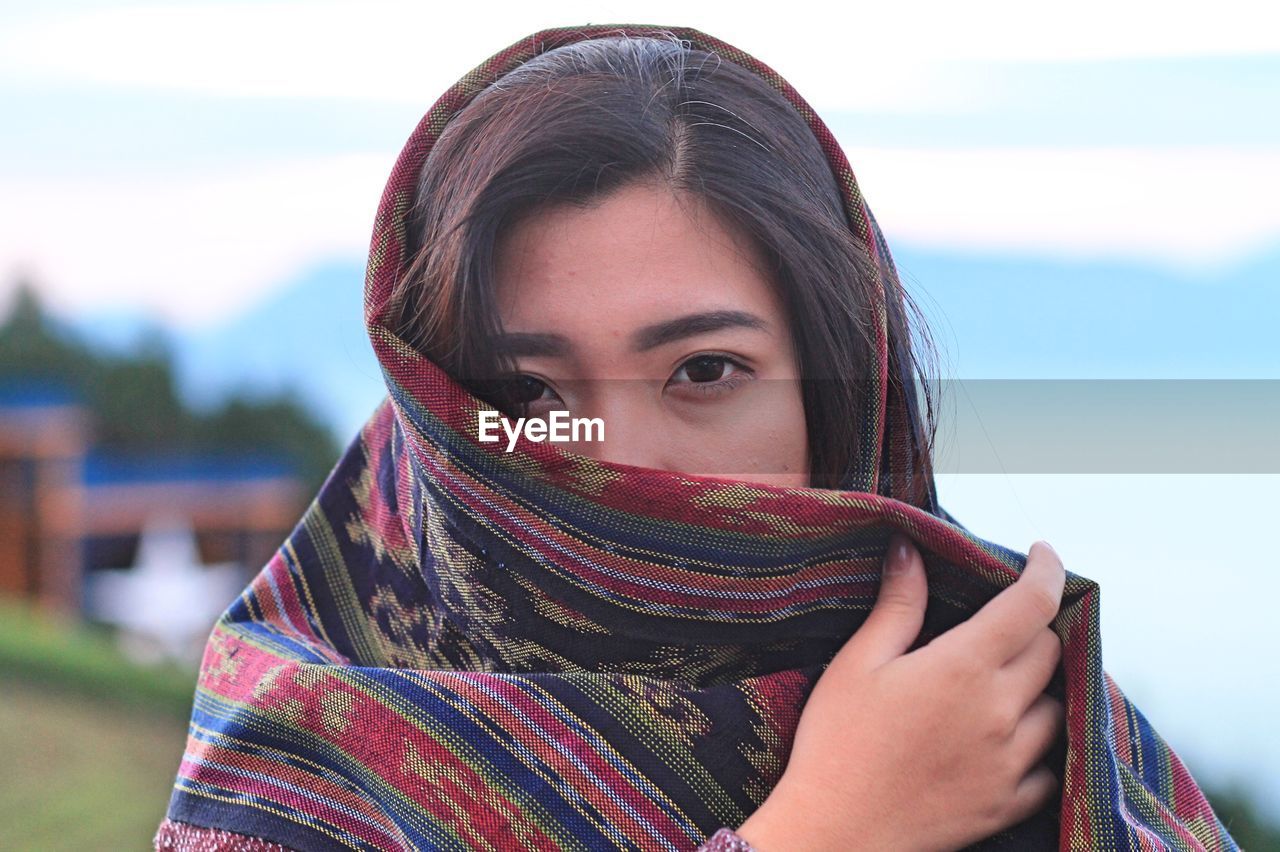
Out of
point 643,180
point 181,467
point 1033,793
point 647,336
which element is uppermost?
point 643,180

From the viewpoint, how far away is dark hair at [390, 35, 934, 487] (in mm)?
1250

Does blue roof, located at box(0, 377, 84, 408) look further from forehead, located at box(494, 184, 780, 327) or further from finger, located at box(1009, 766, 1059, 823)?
A: finger, located at box(1009, 766, 1059, 823)

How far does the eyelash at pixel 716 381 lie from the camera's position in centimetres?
123

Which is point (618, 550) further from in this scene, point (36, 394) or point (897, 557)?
point (36, 394)

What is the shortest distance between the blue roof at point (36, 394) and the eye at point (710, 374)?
443cm

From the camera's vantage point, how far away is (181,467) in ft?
16.3

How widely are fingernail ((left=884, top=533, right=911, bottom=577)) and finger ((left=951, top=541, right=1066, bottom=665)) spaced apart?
0.08 metres

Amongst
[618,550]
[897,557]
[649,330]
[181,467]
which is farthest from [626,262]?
[181,467]

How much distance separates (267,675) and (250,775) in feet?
0.35

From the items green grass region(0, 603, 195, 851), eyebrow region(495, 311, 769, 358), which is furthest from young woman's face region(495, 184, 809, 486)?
green grass region(0, 603, 195, 851)

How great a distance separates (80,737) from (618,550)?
13.9ft

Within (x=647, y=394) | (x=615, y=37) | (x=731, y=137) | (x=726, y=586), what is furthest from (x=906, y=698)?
(x=615, y=37)

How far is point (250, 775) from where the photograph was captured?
135cm

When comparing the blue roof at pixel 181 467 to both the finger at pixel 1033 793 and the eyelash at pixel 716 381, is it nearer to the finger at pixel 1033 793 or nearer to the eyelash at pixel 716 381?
the eyelash at pixel 716 381
